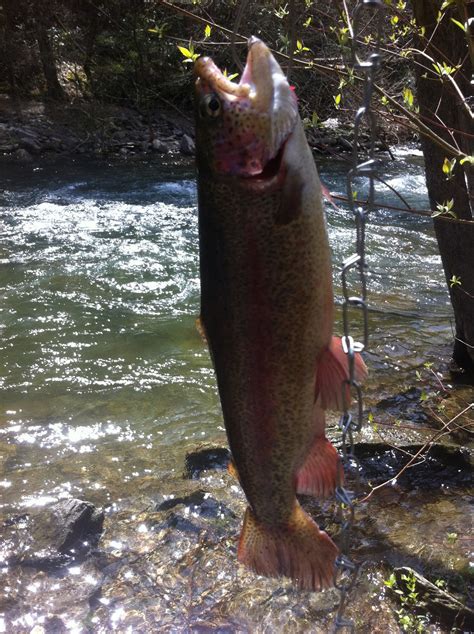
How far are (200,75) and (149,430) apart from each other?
4.02m

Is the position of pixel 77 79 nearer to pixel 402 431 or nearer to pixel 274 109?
pixel 402 431

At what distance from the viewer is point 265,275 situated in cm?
154

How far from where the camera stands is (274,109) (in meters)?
1.44

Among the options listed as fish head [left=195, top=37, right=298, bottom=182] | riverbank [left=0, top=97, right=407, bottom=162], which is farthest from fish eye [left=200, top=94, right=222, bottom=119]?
riverbank [left=0, top=97, right=407, bottom=162]

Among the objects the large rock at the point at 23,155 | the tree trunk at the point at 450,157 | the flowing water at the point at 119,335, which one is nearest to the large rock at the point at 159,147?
the large rock at the point at 23,155

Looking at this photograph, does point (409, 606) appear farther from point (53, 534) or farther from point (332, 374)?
point (53, 534)

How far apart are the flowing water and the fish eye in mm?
2892

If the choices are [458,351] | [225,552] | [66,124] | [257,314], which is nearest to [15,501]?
[225,552]

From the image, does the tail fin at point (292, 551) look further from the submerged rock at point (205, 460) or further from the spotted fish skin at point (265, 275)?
the submerged rock at point (205, 460)

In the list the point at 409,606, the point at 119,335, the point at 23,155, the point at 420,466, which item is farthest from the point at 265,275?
the point at 23,155

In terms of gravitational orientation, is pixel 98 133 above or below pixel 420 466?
above

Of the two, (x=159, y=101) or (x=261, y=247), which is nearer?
(x=261, y=247)

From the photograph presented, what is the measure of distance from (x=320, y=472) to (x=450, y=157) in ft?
12.3

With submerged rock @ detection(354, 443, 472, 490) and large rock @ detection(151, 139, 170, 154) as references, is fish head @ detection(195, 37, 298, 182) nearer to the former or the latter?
submerged rock @ detection(354, 443, 472, 490)
